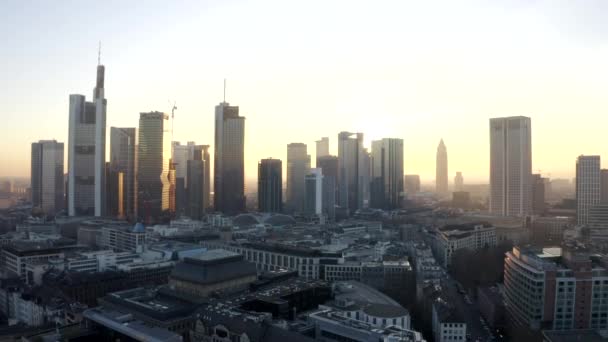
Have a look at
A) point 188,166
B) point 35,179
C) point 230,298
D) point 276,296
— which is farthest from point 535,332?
point 35,179

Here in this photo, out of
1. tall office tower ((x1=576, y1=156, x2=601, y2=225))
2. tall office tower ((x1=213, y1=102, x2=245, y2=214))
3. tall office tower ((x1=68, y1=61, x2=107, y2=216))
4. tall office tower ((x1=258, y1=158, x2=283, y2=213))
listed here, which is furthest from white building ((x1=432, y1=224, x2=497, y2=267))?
tall office tower ((x1=68, y1=61, x2=107, y2=216))

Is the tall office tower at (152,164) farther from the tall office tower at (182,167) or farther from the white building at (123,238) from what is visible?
the white building at (123,238)

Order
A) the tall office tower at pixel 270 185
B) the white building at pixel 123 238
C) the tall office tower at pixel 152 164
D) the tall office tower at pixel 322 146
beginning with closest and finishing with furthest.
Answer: the white building at pixel 123 238 → the tall office tower at pixel 152 164 → the tall office tower at pixel 270 185 → the tall office tower at pixel 322 146

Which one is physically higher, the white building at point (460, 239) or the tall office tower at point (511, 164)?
the tall office tower at point (511, 164)

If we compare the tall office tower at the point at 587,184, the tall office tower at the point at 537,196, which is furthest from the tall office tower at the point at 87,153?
the tall office tower at the point at 587,184

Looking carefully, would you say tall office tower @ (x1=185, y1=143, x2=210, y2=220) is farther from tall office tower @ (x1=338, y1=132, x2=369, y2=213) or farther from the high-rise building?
the high-rise building

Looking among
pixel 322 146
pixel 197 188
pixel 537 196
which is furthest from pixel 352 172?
pixel 537 196
